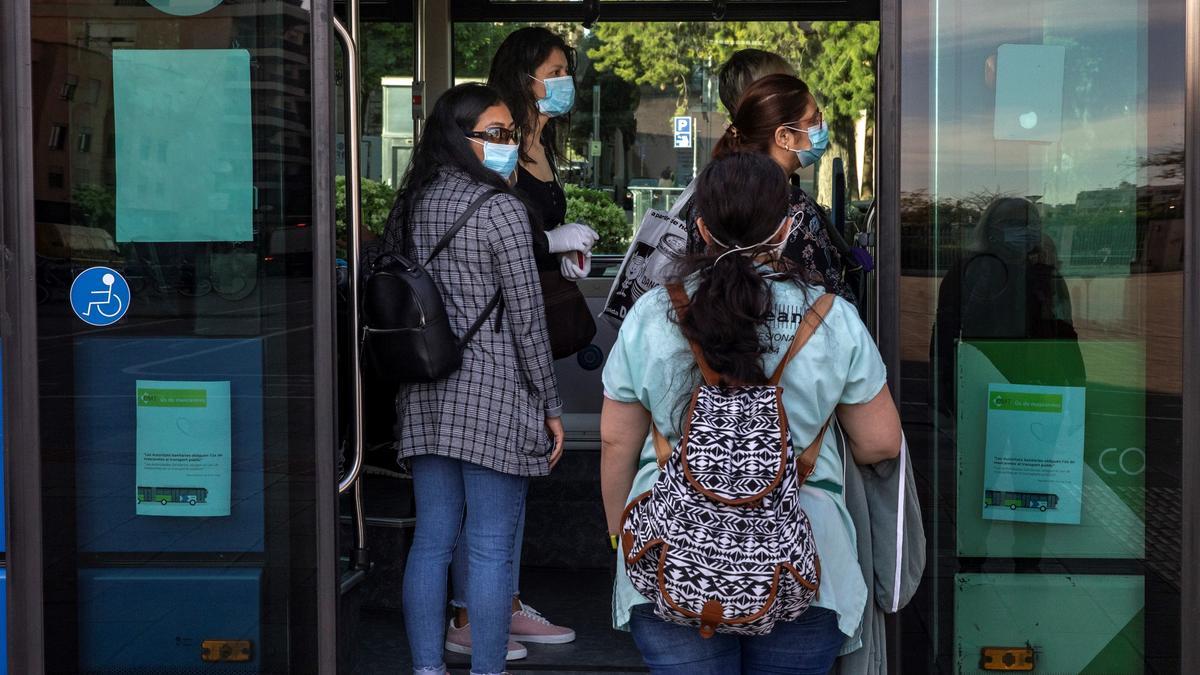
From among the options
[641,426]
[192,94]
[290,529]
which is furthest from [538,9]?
[641,426]

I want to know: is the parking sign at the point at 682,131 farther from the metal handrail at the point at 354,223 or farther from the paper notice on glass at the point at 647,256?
the metal handrail at the point at 354,223

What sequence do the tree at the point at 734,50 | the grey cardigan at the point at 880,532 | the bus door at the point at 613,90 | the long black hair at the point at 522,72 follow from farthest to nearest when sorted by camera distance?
1. the tree at the point at 734,50
2. the bus door at the point at 613,90
3. the long black hair at the point at 522,72
4. the grey cardigan at the point at 880,532

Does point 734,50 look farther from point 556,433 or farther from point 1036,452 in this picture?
point 1036,452

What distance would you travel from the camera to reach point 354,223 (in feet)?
12.1

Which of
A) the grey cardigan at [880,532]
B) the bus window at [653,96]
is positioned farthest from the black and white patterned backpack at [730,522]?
the bus window at [653,96]

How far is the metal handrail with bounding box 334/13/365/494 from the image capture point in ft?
12.0

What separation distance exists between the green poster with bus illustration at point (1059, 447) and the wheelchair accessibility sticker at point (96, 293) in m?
2.17

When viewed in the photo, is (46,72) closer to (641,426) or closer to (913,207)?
(641,426)

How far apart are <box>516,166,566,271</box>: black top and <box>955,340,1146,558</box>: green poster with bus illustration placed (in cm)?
129

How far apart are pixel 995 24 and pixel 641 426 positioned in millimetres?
1478

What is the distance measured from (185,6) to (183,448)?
1.13 meters

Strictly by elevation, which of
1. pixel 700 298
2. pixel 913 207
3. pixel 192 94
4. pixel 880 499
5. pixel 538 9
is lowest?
pixel 880 499

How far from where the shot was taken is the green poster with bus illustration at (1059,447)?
3.42m

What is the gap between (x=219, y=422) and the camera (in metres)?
3.53
